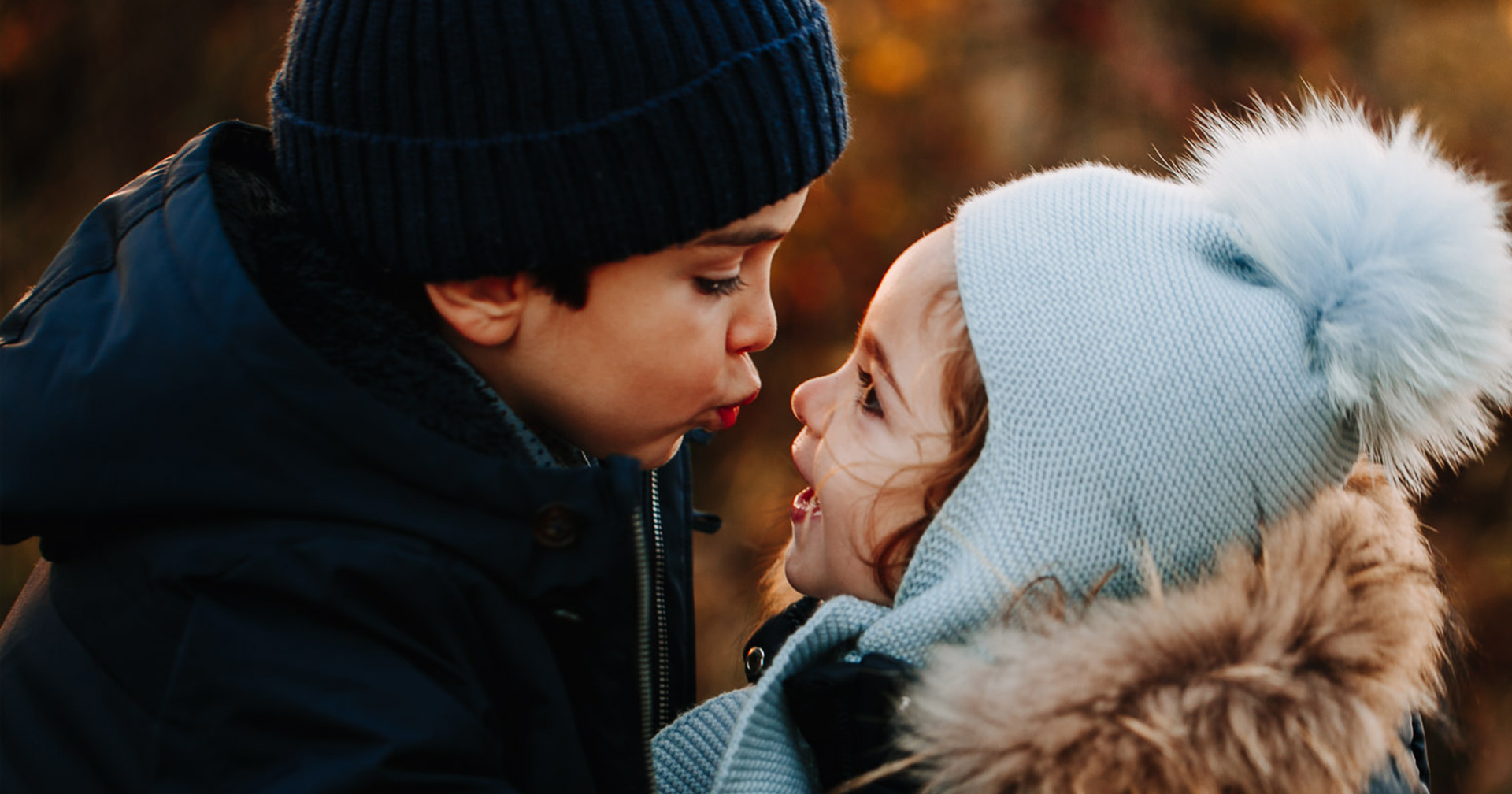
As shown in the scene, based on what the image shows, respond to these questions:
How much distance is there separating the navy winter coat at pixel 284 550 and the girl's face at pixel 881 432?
38cm

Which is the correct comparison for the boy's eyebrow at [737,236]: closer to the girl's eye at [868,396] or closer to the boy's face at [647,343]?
the boy's face at [647,343]

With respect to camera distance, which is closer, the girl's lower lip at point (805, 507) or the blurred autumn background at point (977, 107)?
the girl's lower lip at point (805, 507)

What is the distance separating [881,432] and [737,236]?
1.18ft

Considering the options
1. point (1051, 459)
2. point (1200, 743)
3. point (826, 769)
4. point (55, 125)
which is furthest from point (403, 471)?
point (55, 125)

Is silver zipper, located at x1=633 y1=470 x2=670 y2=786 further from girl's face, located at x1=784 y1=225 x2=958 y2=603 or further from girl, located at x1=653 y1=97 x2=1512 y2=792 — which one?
girl's face, located at x1=784 y1=225 x2=958 y2=603

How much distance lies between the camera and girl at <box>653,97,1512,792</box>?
48.7 inches

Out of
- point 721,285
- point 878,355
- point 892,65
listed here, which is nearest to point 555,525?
point 721,285

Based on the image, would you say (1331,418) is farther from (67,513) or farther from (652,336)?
(67,513)

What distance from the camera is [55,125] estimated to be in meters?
3.79

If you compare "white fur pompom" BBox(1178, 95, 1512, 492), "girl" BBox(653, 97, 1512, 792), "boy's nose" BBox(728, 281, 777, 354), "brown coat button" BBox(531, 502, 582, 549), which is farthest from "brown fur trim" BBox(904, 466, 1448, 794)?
"boy's nose" BBox(728, 281, 777, 354)

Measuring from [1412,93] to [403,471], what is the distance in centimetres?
437

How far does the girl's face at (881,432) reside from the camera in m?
1.56

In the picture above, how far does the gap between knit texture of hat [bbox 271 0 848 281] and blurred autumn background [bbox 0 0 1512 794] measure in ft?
8.39

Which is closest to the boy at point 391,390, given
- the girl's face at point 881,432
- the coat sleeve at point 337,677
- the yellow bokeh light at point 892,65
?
the coat sleeve at point 337,677
